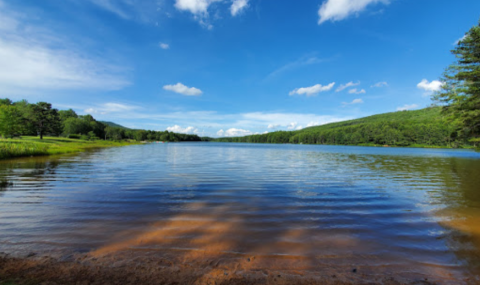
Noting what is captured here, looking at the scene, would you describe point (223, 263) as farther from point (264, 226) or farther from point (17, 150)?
point (17, 150)

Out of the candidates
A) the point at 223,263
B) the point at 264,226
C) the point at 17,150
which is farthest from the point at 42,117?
the point at 223,263

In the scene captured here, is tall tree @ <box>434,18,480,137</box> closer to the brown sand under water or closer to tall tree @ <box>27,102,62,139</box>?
the brown sand under water

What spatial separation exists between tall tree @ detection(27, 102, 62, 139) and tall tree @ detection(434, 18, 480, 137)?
104 metres

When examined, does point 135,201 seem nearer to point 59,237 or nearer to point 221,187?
point 59,237

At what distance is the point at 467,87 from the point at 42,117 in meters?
109

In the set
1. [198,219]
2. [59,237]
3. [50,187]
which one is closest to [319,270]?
[198,219]

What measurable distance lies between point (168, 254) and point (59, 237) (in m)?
3.44

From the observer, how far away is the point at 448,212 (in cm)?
902

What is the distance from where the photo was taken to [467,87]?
32688mm

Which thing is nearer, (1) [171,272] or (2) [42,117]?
(1) [171,272]

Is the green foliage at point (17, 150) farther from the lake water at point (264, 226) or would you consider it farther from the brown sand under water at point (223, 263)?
the brown sand under water at point (223, 263)

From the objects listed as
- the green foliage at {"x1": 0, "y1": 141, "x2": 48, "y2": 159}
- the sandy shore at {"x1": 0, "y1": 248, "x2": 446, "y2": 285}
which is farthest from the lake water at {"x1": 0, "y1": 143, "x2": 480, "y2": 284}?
the green foliage at {"x1": 0, "y1": 141, "x2": 48, "y2": 159}

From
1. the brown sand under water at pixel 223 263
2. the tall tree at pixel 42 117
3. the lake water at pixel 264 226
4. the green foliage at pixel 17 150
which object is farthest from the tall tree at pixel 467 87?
the tall tree at pixel 42 117

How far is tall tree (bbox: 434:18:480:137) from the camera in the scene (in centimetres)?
3025
